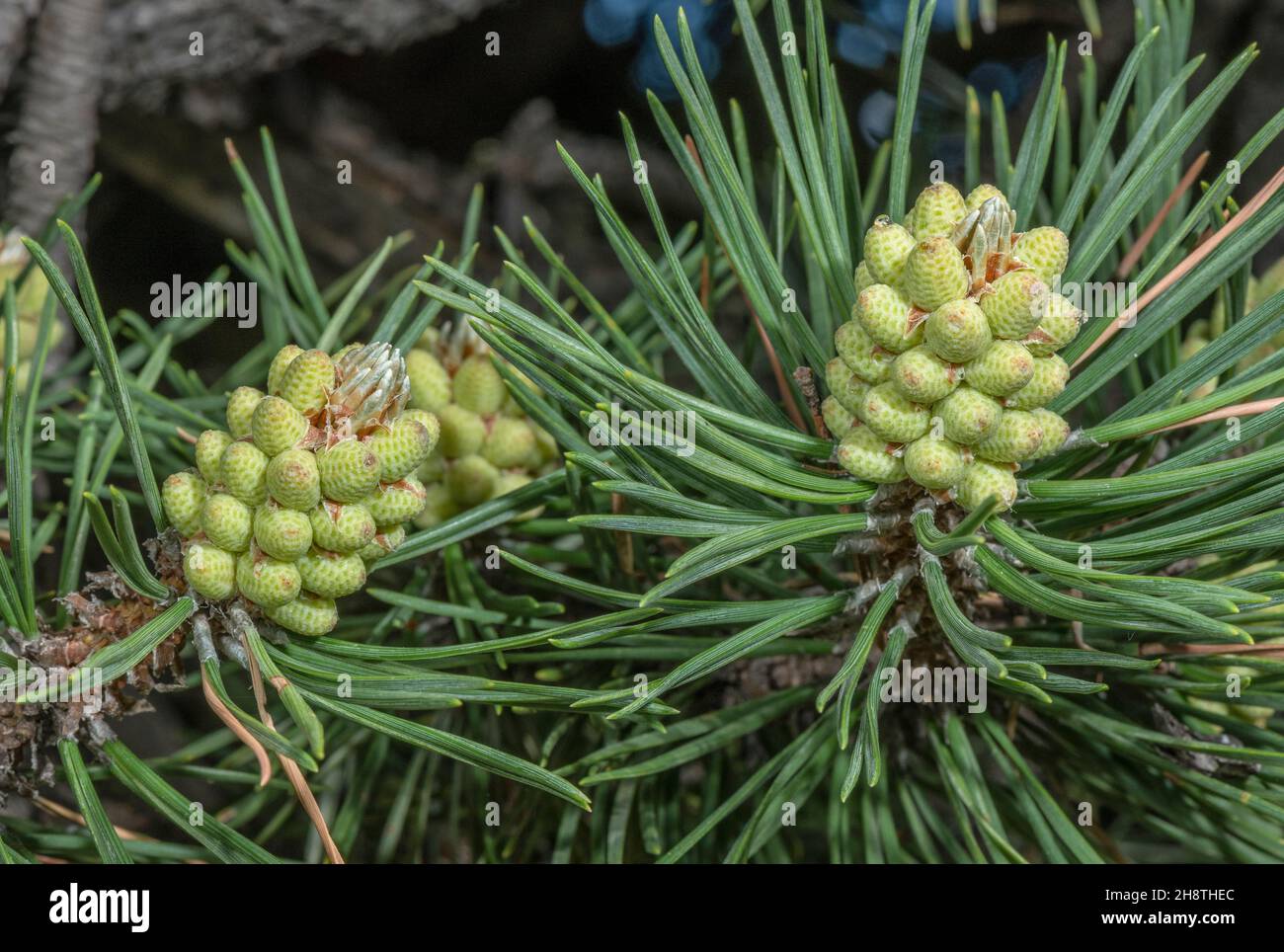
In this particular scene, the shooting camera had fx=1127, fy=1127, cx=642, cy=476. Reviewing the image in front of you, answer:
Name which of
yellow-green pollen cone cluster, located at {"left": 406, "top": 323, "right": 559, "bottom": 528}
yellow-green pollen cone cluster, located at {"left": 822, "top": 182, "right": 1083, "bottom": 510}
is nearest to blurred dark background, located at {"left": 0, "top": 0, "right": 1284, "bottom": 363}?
yellow-green pollen cone cluster, located at {"left": 406, "top": 323, "right": 559, "bottom": 528}

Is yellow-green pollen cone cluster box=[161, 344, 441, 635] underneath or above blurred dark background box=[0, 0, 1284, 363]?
underneath

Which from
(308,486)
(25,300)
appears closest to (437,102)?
(25,300)

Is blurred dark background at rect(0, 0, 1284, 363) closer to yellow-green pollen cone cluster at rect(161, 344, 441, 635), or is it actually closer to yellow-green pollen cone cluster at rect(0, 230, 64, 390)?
yellow-green pollen cone cluster at rect(0, 230, 64, 390)

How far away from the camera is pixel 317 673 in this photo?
0.43 m

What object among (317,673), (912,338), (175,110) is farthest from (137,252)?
(912,338)

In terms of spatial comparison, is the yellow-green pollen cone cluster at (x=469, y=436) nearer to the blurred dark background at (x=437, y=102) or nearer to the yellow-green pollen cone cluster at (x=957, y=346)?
the yellow-green pollen cone cluster at (x=957, y=346)

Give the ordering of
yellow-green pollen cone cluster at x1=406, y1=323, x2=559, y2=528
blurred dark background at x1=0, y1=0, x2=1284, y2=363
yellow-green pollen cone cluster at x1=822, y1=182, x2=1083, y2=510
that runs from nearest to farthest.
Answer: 1. yellow-green pollen cone cluster at x1=822, y1=182, x2=1083, y2=510
2. yellow-green pollen cone cluster at x1=406, y1=323, x2=559, y2=528
3. blurred dark background at x1=0, y1=0, x2=1284, y2=363

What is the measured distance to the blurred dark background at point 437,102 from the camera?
2.44ft

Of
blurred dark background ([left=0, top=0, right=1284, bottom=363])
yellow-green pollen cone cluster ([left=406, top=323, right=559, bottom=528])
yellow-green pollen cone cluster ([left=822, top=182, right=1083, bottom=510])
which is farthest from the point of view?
blurred dark background ([left=0, top=0, right=1284, bottom=363])

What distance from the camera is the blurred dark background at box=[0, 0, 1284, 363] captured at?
0.75 m

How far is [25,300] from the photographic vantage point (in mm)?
590

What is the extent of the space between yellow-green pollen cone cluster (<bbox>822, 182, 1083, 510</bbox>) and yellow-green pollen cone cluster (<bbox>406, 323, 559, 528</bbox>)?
21 cm

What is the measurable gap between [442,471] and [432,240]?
1.64 ft

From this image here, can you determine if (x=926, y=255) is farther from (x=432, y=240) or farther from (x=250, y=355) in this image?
(x=432, y=240)
